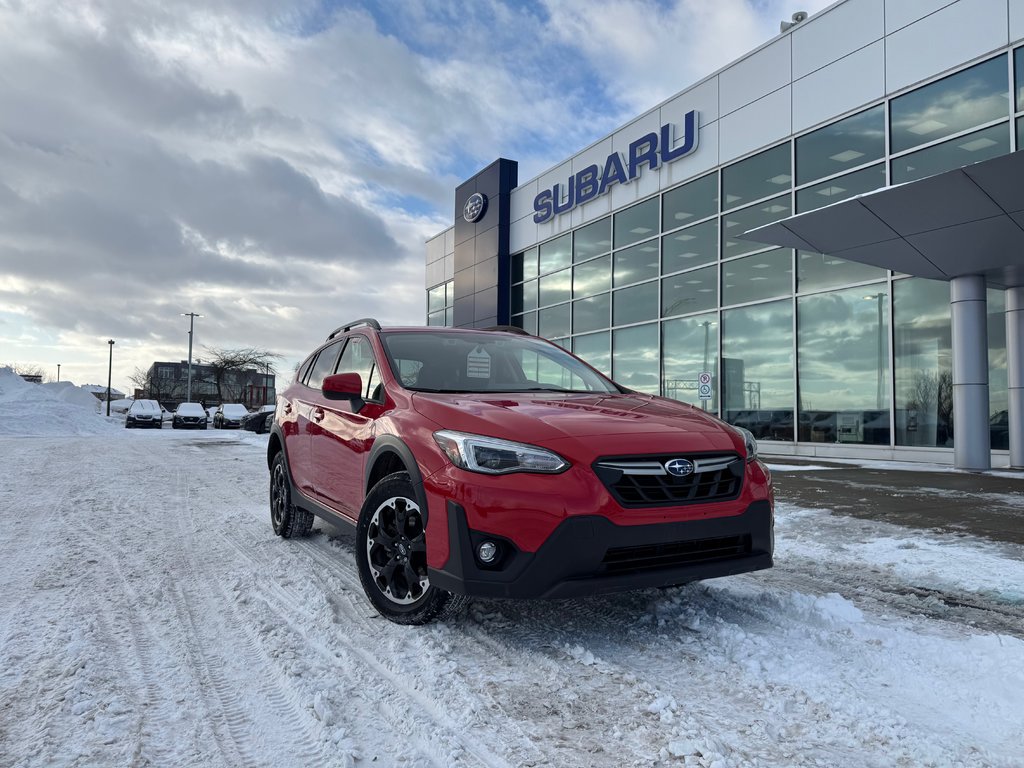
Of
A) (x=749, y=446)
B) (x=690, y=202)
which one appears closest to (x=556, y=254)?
(x=690, y=202)

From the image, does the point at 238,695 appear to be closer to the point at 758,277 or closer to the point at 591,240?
the point at 758,277

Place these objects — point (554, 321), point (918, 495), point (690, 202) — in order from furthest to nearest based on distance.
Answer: point (554, 321)
point (690, 202)
point (918, 495)

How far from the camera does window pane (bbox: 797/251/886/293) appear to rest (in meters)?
13.6

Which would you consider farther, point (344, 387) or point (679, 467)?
point (344, 387)

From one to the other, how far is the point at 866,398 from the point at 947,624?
1129cm

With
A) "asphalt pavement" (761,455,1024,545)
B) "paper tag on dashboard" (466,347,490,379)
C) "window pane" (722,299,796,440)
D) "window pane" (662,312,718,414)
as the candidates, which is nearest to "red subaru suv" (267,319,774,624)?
"paper tag on dashboard" (466,347,490,379)

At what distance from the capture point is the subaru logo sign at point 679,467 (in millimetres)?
3006

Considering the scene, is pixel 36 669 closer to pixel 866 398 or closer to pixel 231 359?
pixel 866 398

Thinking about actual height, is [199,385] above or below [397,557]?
above

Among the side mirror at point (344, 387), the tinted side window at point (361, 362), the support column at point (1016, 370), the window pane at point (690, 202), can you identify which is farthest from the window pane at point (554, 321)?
the side mirror at point (344, 387)

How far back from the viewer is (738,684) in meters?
2.68

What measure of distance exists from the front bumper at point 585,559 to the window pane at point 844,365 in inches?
473

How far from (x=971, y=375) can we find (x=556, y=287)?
13.3 meters

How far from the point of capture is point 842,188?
45.6 ft
